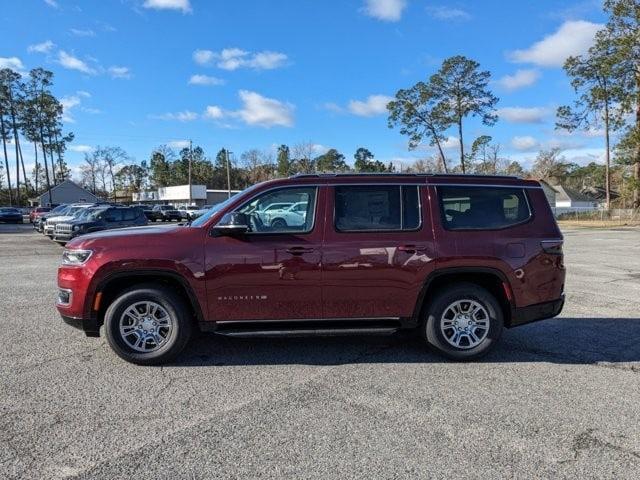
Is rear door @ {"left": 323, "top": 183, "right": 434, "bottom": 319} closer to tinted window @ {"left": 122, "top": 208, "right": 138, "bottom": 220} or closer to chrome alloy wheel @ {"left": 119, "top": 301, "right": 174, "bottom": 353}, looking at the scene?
chrome alloy wheel @ {"left": 119, "top": 301, "right": 174, "bottom": 353}

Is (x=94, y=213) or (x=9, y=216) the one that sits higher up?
(x=9, y=216)

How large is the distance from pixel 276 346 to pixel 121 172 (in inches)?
4877

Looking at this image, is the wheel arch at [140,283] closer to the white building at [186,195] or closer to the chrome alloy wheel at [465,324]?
the chrome alloy wheel at [465,324]

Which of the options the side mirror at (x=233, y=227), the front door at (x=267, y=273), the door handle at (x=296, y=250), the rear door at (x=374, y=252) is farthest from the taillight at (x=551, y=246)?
the side mirror at (x=233, y=227)

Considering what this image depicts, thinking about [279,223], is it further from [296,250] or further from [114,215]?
[114,215]

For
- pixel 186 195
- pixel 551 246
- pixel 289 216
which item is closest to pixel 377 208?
pixel 289 216

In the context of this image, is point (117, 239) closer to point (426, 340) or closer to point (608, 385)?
point (426, 340)

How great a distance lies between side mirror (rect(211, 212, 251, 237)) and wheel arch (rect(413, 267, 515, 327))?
6.30 ft

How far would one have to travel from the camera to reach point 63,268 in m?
5.34

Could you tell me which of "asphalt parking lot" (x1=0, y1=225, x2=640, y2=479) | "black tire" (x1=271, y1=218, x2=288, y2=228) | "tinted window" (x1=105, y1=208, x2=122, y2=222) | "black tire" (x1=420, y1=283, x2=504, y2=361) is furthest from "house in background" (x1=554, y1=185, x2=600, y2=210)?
"black tire" (x1=271, y1=218, x2=288, y2=228)

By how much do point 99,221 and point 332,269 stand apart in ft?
56.2

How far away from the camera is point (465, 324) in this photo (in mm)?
5500

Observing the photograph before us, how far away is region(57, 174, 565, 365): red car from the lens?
514 centimetres

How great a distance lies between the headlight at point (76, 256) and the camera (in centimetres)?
518
